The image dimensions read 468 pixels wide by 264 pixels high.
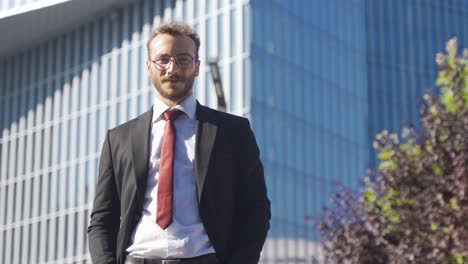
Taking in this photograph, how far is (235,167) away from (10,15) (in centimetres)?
5468

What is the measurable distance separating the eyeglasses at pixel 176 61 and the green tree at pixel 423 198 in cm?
1080

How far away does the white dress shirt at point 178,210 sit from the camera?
5.08 metres

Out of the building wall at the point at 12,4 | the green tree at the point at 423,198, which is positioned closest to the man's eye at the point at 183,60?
the green tree at the point at 423,198

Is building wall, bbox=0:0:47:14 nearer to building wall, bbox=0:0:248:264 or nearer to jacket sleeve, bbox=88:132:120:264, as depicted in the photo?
building wall, bbox=0:0:248:264

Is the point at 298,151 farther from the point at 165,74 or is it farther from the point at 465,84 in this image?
the point at 165,74

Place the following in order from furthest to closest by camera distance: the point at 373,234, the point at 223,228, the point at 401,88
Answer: the point at 401,88
the point at 373,234
the point at 223,228

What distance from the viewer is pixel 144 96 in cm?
5575

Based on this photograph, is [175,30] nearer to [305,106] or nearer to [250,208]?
[250,208]

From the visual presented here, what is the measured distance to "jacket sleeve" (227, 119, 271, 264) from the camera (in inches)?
202

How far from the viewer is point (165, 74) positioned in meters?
5.15

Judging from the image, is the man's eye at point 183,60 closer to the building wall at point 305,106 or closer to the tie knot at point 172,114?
the tie knot at point 172,114

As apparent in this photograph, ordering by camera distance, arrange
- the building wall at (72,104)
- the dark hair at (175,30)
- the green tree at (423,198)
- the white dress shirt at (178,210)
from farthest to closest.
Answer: the building wall at (72,104) < the green tree at (423,198) < the dark hair at (175,30) < the white dress shirt at (178,210)

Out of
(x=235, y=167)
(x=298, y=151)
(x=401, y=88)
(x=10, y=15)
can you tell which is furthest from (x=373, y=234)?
(x=401, y=88)

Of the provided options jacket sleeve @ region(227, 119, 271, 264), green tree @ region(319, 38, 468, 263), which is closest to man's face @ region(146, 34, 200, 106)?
jacket sleeve @ region(227, 119, 271, 264)
